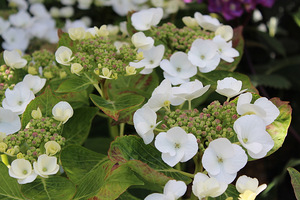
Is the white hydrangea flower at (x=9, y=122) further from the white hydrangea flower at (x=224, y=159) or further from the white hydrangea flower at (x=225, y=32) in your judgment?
the white hydrangea flower at (x=225, y=32)

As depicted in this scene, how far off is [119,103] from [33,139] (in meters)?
0.19

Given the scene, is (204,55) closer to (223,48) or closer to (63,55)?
(223,48)

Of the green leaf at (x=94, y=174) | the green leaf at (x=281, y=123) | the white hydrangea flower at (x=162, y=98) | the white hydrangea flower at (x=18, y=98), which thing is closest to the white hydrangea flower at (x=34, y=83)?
the white hydrangea flower at (x=18, y=98)

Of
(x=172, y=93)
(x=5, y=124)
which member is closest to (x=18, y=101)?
(x=5, y=124)

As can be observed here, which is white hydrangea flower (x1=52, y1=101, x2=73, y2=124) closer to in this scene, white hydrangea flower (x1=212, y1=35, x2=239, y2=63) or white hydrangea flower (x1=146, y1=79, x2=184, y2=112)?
white hydrangea flower (x1=146, y1=79, x2=184, y2=112)

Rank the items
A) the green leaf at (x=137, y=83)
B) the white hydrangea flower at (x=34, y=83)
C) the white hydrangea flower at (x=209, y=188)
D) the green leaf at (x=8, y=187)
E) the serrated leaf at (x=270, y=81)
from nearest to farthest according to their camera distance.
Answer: the white hydrangea flower at (x=209, y=188) < the green leaf at (x=8, y=187) < the white hydrangea flower at (x=34, y=83) < the green leaf at (x=137, y=83) < the serrated leaf at (x=270, y=81)

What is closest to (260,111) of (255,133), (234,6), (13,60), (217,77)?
(255,133)

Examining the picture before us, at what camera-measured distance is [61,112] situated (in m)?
0.71

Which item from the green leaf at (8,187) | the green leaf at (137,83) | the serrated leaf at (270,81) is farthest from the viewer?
the serrated leaf at (270,81)

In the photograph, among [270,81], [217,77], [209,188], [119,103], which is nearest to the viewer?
[209,188]

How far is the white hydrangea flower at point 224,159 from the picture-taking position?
0.61 m

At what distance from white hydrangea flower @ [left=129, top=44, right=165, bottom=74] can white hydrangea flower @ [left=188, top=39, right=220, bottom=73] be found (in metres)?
0.06

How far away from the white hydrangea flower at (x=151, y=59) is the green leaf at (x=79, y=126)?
131 mm

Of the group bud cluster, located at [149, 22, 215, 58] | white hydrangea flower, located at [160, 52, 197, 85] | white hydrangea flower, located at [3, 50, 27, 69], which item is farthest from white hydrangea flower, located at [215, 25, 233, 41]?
white hydrangea flower, located at [3, 50, 27, 69]
